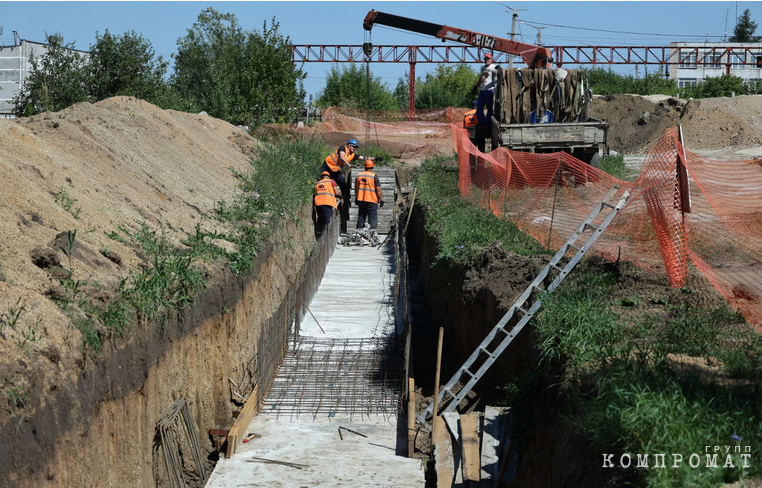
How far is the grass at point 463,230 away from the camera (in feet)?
36.3

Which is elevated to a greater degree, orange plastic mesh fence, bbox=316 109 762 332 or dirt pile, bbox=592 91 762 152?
dirt pile, bbox=592 91 762 152

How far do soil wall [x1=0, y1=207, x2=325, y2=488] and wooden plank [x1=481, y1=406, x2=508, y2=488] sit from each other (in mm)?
2871

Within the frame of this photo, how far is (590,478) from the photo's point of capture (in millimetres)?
4879

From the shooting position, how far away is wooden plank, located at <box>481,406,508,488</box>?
7188 millimetres

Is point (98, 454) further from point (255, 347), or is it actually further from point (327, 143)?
point (327, 143)

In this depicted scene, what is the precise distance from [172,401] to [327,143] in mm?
22011

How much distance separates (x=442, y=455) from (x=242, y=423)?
8.26ft

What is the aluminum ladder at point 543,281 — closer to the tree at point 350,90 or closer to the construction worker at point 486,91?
the construction worker at point 486,91

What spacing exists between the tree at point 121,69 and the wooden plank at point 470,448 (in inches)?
816

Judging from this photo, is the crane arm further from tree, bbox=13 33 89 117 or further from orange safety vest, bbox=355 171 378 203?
tree, bbox=13 33 89 117

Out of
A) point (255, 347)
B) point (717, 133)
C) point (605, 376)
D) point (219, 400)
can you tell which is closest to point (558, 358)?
point (605, 376)

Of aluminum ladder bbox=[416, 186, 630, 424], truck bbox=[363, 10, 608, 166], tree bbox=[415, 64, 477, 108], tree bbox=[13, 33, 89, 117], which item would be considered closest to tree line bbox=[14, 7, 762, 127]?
tree bbox=[13, 33, 89, 117]

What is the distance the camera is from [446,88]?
61.4m

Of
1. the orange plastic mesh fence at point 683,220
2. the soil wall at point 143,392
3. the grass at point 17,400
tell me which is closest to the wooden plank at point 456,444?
the orange plastic mesh fence at point 683,220
